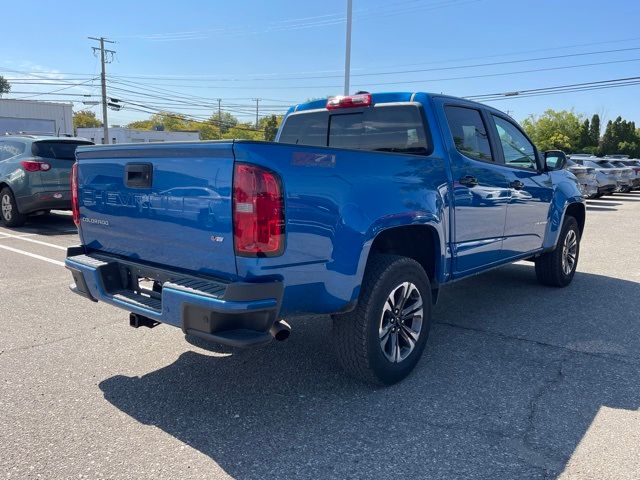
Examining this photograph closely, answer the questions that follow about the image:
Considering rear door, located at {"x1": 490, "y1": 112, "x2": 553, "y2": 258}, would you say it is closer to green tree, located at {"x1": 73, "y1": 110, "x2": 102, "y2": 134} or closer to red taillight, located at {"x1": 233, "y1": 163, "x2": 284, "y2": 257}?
red taillight, located at {"x1": 233, "y1": 163, "x2": 284, "y2": 257}

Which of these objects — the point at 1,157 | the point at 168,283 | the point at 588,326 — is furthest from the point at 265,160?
the point at 1,157

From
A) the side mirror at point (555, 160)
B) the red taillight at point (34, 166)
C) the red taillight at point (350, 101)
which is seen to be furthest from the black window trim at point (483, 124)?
the red taillight at point (34, 166)

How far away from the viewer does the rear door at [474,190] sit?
4.13 m

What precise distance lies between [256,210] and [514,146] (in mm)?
3524

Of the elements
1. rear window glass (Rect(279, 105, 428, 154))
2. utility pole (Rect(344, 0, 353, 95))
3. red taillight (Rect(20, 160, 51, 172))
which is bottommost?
red taillight (Rect(20, 160, 51, 172))

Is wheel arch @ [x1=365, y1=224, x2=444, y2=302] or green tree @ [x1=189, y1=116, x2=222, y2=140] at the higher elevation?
green tree @ [x1=189, y1=116, x2=222, y2=140]

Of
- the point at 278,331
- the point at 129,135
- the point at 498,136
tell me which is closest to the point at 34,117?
the point at 129,135

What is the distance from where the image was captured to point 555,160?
591 cm

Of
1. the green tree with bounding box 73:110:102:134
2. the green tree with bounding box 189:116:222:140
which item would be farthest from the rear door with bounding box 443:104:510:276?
the green tree with bounding box 73:110:102:134

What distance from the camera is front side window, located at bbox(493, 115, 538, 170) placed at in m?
5.03

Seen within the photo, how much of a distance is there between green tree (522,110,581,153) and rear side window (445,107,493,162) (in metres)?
62.7

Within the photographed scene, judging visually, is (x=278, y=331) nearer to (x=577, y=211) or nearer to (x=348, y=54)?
(x=577, y=211)

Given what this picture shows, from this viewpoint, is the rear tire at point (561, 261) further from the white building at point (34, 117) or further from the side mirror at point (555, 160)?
the white building at point (34, 117)

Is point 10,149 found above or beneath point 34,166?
above
